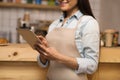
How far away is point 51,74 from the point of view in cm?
131

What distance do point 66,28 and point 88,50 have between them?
171 millimetres

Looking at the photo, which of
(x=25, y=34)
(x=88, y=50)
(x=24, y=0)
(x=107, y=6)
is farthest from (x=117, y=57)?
(x=24, y=0)

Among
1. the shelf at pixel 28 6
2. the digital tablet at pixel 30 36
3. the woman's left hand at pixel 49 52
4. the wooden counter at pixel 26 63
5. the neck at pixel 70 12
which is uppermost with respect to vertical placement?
the neck at pixel 70 12

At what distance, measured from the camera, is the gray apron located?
3.95ft

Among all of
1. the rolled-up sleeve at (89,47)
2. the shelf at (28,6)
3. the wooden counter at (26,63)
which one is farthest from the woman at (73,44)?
the shelf at (28,6)

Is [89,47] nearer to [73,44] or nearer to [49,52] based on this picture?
[73,44]

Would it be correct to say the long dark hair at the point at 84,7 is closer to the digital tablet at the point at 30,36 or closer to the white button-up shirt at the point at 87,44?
the white button-up shirt at the point at 87,44

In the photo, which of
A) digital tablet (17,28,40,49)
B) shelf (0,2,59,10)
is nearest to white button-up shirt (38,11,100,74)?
digital tablet (17,28,40,49)

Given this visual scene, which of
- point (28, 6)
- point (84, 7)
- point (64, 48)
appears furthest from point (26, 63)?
point (28, 6)

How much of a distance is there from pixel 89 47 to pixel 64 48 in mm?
140

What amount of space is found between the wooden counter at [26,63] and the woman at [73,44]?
31 centimetres

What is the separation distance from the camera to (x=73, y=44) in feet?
3.92

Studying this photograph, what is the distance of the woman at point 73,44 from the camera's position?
3.74ft

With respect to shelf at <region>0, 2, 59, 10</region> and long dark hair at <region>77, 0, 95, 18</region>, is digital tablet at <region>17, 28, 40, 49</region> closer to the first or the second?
long dark hair at <region>77, 0, 95, 18</region>
